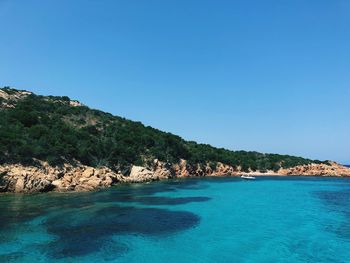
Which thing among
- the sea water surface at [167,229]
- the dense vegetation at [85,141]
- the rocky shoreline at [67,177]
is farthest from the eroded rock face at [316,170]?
the sea water surface at [167,229]

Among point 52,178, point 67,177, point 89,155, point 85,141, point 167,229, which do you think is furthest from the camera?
point 85,141

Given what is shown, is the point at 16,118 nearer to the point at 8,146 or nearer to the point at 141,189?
the point at 8,146

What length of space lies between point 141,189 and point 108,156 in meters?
14.5

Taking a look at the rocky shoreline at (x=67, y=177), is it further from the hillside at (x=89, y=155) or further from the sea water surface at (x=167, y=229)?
the sea water surface at (x=167, y=229)

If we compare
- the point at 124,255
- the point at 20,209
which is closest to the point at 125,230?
the point at 124,255

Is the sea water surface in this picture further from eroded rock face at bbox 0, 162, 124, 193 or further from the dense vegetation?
the dense vegetation

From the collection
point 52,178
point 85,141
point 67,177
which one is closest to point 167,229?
point 52,178

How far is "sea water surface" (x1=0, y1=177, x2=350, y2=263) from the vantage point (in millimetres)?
21797

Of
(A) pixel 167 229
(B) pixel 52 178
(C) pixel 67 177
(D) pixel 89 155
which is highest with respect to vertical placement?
(D) pixel 89 155

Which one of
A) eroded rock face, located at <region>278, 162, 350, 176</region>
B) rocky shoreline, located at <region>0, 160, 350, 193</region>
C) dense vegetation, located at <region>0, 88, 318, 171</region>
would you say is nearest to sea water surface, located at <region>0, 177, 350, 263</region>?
rocky shoreline, located at <region>0, 160, 350, 193</region>

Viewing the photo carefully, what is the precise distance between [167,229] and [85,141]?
133ft

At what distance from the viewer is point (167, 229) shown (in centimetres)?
2842

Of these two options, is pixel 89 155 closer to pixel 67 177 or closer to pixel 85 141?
pixel 85 141

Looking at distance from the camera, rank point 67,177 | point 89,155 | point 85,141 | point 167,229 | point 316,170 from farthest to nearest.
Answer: point 316,170, point 85,141, point 89,155, point 67,177, point 167,229
